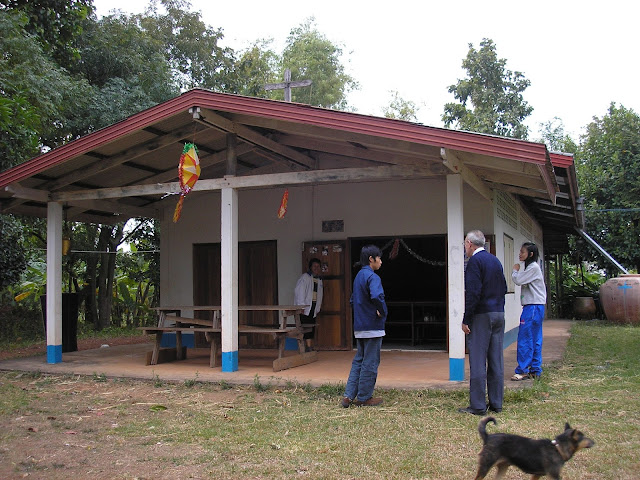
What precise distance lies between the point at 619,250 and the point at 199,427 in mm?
16609

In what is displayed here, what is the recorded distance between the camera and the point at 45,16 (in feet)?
48.3

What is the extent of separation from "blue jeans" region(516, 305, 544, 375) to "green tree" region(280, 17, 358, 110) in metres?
29.1

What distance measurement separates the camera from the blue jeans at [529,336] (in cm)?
729

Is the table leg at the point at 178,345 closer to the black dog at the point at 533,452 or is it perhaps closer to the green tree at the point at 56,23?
the black dog at the point at 533,452

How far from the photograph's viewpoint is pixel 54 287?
371 inches

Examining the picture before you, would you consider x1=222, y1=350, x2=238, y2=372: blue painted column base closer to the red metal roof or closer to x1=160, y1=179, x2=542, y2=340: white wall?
x1=160, y1=179, x2=542, y2=340: white wall

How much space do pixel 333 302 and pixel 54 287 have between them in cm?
445

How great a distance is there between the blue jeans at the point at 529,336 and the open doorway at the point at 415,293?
4578 mm

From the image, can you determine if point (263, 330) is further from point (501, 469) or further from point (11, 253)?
point (11, 253)

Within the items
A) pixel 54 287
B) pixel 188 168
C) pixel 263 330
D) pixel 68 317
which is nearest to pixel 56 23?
pixel 68 317

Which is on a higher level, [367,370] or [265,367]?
[367,370]

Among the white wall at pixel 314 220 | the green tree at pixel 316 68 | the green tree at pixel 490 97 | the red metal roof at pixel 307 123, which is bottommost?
the white wall at pixel 314 220

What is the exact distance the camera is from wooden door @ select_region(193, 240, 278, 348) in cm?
1128

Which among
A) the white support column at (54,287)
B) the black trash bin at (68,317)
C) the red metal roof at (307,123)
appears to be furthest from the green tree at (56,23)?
the red metal roof at (307,123)
